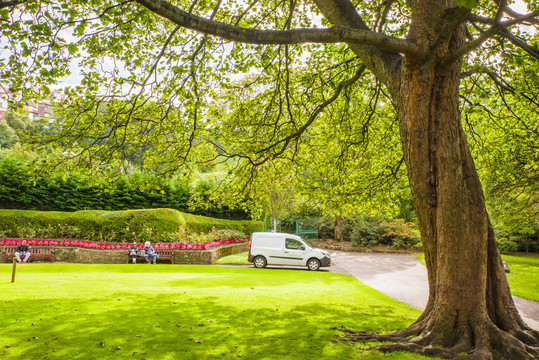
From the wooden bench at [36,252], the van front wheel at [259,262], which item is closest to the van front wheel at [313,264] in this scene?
the van front wheel at [259,262]

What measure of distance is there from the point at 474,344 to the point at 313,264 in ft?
46.1

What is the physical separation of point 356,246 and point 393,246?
110 inches

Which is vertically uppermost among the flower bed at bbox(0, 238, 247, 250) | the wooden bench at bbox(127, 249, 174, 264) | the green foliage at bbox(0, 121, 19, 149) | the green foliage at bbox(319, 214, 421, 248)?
the green foliage at bbox(0, 121, 19, 149)

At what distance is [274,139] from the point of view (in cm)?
990

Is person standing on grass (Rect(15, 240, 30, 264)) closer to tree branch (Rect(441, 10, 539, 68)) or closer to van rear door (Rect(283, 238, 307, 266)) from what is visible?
van rear door (Rect(283, 238, 307, 266))

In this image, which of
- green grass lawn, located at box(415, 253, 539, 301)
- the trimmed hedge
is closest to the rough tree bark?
green grass lawn, located at box(415, 253, 539, 301)

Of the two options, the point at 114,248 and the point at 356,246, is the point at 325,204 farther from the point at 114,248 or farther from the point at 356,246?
the point at 356,246

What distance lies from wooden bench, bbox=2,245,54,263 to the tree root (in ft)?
60.4

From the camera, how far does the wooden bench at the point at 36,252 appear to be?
18.1 meters

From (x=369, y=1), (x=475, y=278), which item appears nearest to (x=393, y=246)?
(x=369, y=1)

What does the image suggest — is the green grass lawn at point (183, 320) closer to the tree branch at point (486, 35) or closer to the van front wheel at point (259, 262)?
the tree branch at point (486, 35)

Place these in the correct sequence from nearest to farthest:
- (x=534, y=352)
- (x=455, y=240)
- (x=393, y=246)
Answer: (x=534, y=352)
(x=455, y=240)
(x=393, y=246)

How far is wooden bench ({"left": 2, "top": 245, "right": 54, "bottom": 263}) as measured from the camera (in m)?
18.1

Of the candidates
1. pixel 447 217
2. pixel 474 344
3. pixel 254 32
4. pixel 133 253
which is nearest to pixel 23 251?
pixel 133 253
